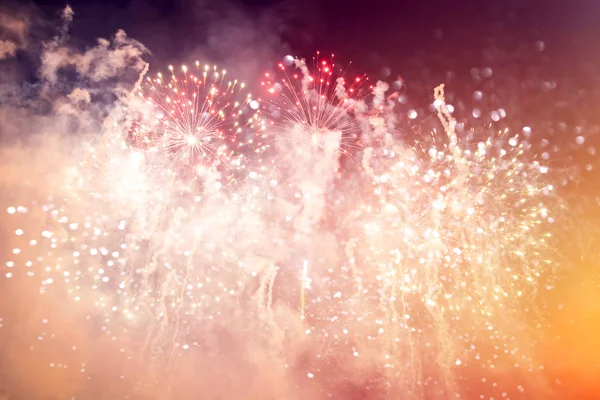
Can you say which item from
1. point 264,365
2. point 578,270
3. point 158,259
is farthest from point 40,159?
point 578,270

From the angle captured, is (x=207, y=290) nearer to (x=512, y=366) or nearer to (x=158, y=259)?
(x=158, y=259)

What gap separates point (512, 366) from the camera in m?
7.17

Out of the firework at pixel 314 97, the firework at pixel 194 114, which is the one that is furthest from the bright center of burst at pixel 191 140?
the firework at pixel 314 97

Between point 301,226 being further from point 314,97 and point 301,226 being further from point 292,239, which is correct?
point 314,97

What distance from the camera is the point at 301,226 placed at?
6285 mm

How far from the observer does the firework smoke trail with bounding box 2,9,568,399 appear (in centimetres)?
544

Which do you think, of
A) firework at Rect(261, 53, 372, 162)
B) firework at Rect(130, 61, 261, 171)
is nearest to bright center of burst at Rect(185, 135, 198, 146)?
firework at Rect(130, 61, 261, 171)

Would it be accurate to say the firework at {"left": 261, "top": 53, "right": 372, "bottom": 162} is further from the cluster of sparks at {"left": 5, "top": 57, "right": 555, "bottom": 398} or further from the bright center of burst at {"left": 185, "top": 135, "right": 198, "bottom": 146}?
the bright center of burst at {"left": 185, "top": 135, "right": 198, "bottom": 146}

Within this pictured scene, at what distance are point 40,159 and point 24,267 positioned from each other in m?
1.63

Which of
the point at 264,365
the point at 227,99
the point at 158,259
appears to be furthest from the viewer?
the point at 264,365

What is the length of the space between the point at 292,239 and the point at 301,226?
27cm

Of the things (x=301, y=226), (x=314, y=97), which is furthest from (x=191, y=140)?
(x=301, y=226)

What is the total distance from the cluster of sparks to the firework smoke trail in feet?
0.08

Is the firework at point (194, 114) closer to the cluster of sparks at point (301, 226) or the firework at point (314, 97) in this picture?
the cluster of sparks at point (301, 226)
